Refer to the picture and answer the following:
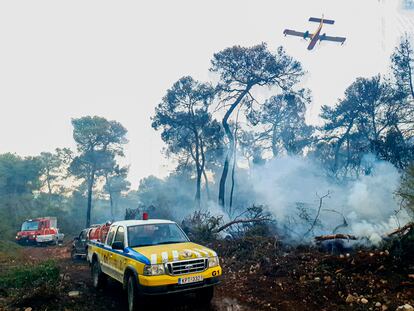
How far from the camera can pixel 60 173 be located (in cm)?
5159

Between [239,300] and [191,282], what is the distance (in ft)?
6.57

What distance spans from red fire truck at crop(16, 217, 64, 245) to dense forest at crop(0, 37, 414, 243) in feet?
8.07

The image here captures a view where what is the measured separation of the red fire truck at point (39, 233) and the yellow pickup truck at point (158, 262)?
1934cm

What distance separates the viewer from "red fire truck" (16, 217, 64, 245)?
2397cm

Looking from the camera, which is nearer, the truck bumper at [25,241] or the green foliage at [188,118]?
the truck bumper at [25,241]

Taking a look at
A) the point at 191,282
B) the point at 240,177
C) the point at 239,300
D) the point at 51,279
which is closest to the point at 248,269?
the point at 239,300

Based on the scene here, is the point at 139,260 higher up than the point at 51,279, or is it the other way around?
the point at 139,260

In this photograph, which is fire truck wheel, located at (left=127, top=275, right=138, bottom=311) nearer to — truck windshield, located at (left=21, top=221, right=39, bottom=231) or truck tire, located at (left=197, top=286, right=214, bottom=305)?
truck tire, located at (left=197, top=286, right=214, bottom=305)

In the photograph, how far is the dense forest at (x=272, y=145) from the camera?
695 inches

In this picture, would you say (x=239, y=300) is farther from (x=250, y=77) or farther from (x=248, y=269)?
(x=250, y=77)

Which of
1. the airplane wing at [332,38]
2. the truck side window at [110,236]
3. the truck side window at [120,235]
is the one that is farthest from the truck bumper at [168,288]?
the airplane wing at [332,38]

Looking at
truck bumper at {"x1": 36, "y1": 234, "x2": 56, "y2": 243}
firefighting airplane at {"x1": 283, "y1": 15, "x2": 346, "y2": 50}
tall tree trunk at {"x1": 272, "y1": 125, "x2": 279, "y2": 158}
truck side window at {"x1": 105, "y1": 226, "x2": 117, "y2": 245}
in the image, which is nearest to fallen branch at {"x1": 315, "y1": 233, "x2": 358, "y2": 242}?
truck side window at {"x1": 105, "y1": 226, "x2": 117, "y2": 245}

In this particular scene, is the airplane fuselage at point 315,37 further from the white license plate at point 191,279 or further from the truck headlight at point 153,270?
the truck headlight at point 153,270

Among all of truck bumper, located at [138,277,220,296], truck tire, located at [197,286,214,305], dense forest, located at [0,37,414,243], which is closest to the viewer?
truck bumper, located at [138,277,220,296]
